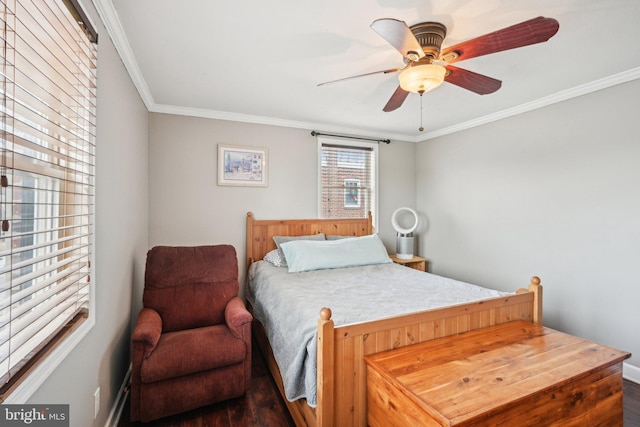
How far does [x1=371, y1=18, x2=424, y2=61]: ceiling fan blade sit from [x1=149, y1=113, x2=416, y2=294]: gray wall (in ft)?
7.21

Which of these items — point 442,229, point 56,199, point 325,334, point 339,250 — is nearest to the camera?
point 56,199

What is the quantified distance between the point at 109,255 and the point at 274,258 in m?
1.62

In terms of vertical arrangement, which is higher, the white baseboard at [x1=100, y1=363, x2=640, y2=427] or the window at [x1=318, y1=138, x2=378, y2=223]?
the window at [x1=318, y1=138, x2=378, y2=223]

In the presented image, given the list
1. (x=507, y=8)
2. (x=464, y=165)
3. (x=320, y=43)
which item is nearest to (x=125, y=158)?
(x=320, y=43)

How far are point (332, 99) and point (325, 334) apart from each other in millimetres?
2240

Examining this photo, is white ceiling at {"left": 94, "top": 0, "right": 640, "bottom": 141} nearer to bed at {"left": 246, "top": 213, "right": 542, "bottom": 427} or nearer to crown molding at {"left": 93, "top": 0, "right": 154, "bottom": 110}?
crown molding at {"left": 93, "top": 0, "right": 154, "bottom": 110}

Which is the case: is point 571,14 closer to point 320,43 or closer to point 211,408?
point 320,43

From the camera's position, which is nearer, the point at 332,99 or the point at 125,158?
the point at 125,158

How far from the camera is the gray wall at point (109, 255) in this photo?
1.32 m

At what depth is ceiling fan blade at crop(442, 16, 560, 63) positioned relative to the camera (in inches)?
51.0

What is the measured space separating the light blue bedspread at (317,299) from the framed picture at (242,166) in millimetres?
1005

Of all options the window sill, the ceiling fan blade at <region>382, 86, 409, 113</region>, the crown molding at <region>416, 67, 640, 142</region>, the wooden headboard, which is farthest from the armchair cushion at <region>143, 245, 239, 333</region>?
the crown molding at <region>416, 67, 640, 142</region>

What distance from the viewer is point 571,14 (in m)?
1.63

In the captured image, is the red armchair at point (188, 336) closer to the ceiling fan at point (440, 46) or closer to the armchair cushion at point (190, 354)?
the armchair cushion at point (190, 354)
